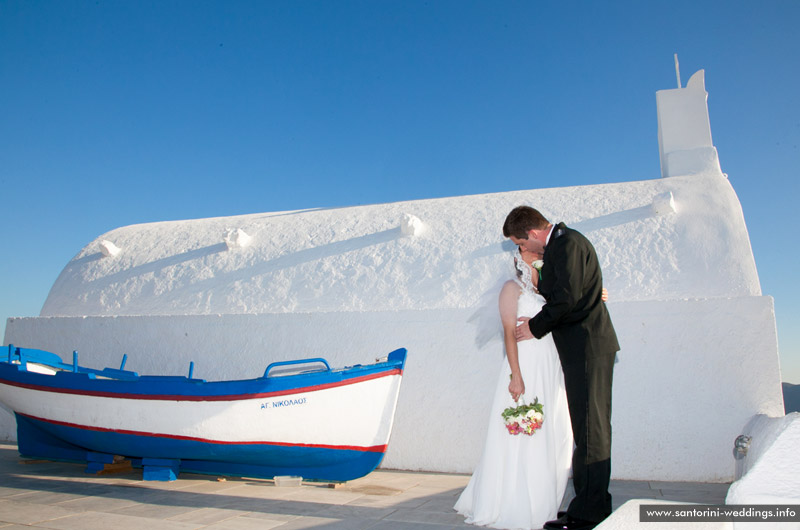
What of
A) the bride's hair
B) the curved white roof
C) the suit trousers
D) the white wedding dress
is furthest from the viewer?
the curved white roof

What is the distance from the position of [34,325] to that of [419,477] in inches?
217

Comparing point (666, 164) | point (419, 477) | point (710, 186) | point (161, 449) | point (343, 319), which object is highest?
point (666, 164)

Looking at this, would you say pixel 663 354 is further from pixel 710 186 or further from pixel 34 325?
pixel 34 325

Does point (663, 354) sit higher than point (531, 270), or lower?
lower

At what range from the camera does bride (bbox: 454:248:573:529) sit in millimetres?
3287

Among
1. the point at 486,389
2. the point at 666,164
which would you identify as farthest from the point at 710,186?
the point at 486,389

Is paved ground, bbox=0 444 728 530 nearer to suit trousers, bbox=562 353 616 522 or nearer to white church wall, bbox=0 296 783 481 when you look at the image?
white church wall, bbox=0 296 783 481

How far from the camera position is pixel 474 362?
545 cm

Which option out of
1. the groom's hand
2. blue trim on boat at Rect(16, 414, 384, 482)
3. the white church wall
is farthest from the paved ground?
the groom's hand

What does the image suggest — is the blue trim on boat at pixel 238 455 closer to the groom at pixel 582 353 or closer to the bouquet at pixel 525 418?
the bouquet at pixel 525 418

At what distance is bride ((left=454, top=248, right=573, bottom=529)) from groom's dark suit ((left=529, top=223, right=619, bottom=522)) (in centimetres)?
21

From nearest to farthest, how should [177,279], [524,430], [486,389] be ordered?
[524,430] < [486,389] < [177,279]

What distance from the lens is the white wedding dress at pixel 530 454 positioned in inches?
129

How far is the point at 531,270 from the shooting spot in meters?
3.50
